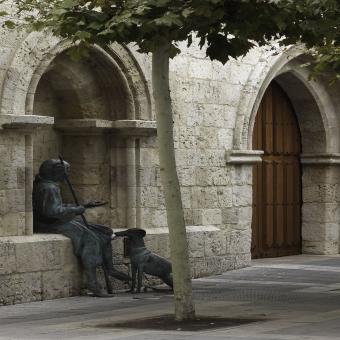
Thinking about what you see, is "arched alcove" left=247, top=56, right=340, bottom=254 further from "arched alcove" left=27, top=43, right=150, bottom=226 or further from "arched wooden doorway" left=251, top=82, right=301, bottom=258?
"arched alcove" left=27, top=43, right=150, bottom=226

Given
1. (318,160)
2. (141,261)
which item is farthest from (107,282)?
(318,160)

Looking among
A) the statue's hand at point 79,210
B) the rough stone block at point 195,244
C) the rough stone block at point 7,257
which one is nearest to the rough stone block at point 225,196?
the rough stone block at point 195,244

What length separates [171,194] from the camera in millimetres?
11453

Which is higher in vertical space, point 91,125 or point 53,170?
point 91,125

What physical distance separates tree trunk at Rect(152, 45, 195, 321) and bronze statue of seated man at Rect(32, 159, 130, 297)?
3507mm

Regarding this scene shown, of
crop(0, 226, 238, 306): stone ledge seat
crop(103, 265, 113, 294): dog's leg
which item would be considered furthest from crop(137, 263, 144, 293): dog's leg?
crop(0, 226, 238, 306): stone ledge seat

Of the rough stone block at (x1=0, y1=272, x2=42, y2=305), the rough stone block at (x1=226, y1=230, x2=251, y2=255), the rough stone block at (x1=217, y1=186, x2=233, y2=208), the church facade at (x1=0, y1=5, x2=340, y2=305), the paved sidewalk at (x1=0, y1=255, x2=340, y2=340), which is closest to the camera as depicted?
the paved sidewalk at (x1=0, y1=255, x2=340, y2=340)

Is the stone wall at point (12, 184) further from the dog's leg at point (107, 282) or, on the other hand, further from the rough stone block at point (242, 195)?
the rough stone block at point (242, 195)

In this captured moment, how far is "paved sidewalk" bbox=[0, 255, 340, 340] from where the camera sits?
1078cm

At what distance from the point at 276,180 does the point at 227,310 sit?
27.4ft

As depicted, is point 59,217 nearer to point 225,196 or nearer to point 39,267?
point 39,267

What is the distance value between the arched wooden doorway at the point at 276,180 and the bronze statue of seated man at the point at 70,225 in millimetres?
5383

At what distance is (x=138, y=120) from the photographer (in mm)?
16156

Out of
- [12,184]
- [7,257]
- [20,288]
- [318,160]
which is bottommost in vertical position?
[20,288]
